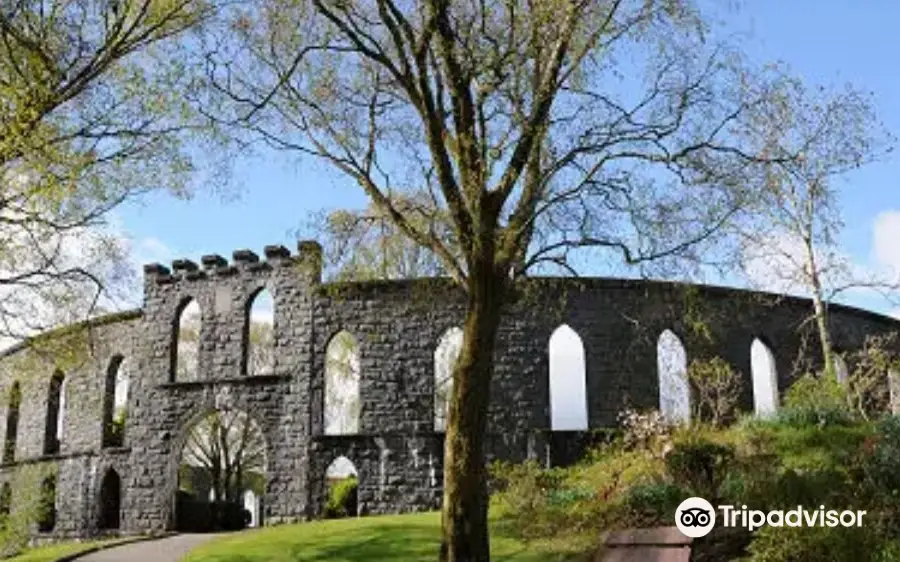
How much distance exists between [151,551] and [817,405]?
1297cm

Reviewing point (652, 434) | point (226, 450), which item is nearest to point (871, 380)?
point (652, 434)

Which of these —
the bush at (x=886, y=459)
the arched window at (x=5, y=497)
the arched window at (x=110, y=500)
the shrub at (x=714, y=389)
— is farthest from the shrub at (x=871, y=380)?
the arched window at (x=5, y=497)

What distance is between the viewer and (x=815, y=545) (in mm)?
8750

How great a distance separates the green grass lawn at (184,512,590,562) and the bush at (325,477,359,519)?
589 cm

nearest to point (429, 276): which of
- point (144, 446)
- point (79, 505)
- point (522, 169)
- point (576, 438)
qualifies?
point (522, 169)

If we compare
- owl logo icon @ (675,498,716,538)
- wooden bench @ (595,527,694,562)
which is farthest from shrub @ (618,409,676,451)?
wooden bench @ (595,527,694,562)

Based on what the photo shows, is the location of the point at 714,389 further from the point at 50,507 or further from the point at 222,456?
the point at 222,456

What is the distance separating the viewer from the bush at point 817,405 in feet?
56.0

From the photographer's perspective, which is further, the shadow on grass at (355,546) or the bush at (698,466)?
the shadow on grass at (355,546)

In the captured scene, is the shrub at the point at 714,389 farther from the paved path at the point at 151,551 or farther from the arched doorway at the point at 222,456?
the arched doorway at the point at 222,456

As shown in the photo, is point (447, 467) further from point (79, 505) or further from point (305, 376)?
point (79, 505)

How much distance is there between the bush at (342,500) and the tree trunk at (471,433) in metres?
13.6

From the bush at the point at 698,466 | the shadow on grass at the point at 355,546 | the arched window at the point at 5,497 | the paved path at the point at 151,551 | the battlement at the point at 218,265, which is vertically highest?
the battlement at the point at 218,265

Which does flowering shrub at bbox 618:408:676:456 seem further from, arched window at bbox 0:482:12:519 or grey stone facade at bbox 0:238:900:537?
arched window at bbox 0:482:12:519
